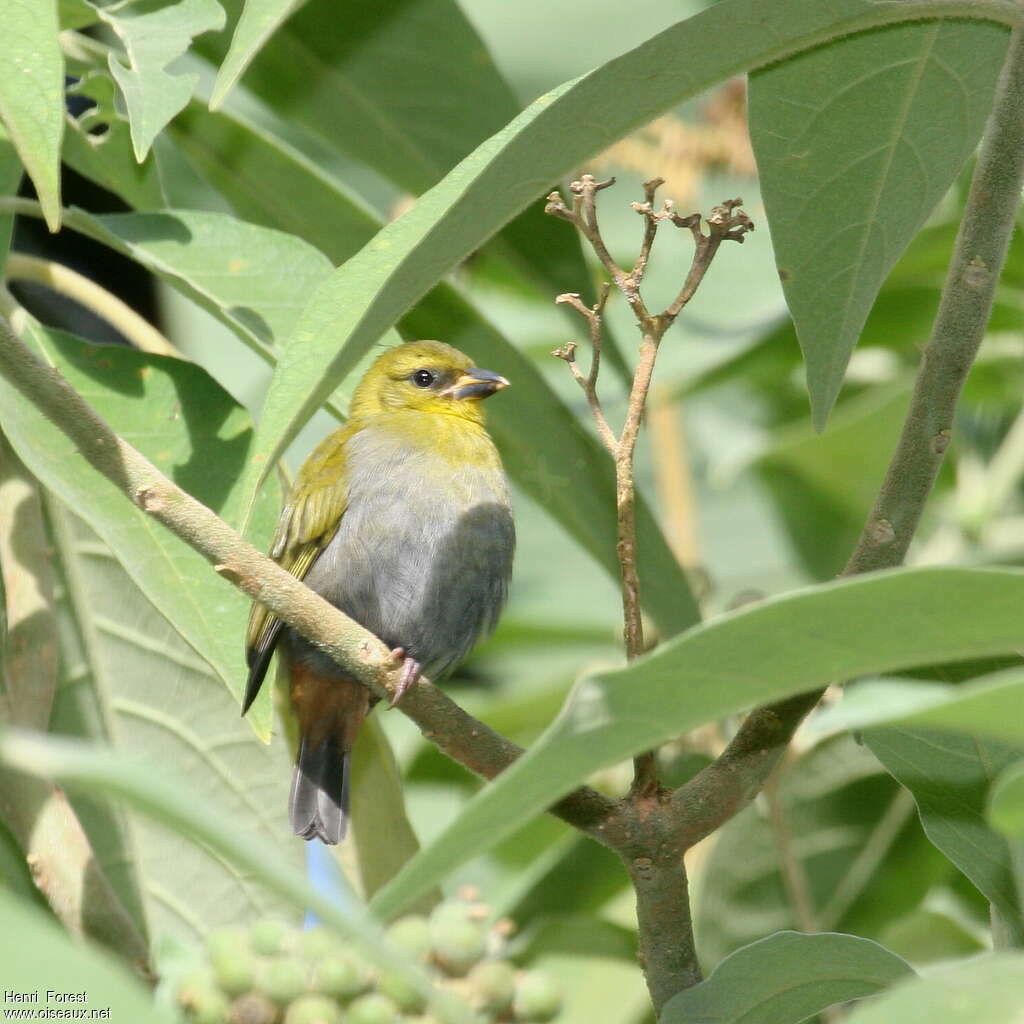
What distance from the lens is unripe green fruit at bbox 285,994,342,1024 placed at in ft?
5.98

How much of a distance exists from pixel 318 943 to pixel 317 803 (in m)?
0.68

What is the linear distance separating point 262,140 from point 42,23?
86cm

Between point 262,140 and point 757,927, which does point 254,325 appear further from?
point 757,927

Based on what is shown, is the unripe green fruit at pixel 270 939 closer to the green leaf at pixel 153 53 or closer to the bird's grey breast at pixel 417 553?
the green leaf at pixel 153 53

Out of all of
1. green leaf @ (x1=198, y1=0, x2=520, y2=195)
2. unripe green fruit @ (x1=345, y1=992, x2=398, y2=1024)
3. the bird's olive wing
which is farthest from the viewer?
the bird's olive wing

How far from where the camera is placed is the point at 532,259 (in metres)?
2.64

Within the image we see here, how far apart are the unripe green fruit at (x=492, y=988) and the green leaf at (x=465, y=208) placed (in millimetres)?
723

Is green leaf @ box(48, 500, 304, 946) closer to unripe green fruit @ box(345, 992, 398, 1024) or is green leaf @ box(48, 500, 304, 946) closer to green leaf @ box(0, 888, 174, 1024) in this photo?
unripe green fruit @ box(345, 992, 398, 1024)

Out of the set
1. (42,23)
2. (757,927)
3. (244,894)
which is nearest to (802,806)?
(757,927)

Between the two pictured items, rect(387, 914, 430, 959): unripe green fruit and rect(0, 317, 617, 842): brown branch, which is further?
rect(387, 914, 430, 959): unripe green fruit

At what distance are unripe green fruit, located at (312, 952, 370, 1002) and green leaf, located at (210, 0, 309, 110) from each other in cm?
104

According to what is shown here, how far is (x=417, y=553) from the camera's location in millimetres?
3170

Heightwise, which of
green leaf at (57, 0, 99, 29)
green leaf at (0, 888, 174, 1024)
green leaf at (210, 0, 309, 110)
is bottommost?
green leaf at (0, 888, 174, 1024)

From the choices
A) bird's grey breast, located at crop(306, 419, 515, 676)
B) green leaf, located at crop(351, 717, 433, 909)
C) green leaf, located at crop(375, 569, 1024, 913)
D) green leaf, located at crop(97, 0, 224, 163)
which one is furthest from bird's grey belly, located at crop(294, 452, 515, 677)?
green leaf, located at crop(375, 569, 1024, 913)
